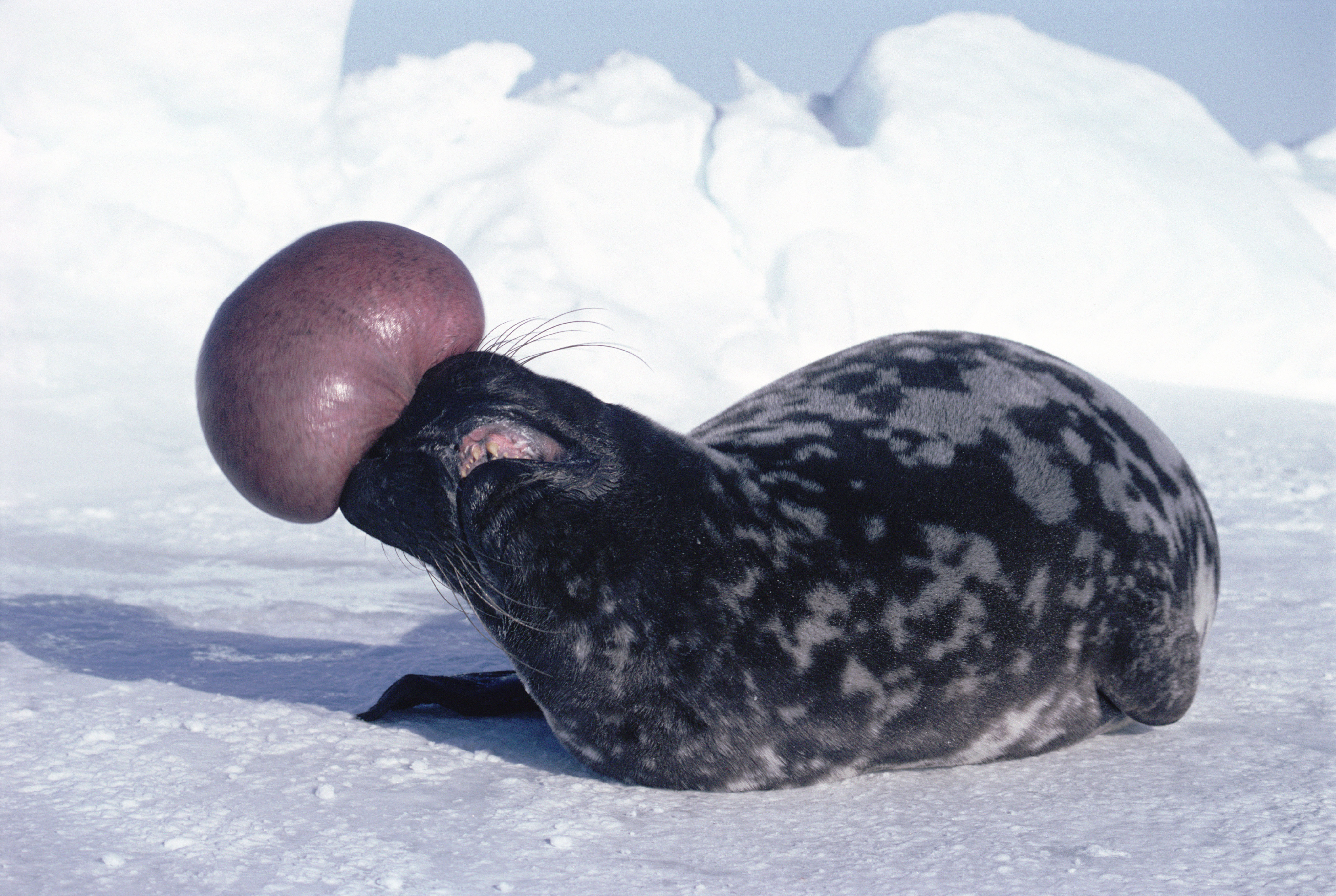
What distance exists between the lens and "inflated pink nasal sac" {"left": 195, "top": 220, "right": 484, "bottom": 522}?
1.77m

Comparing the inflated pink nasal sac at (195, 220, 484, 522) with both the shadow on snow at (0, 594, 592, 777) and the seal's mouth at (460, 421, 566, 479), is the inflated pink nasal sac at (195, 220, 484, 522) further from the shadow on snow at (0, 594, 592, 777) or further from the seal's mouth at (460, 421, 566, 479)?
the shadow on snow at (0, 594, 592, 777)

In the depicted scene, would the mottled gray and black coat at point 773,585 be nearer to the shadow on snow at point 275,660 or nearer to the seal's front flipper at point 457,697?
the shadow on snow at point 275,660

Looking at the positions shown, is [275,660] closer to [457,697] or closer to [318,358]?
[457,697]

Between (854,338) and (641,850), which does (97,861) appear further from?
(854,338)

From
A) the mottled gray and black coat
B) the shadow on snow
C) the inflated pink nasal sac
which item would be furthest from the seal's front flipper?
the inflated pink nasal sac

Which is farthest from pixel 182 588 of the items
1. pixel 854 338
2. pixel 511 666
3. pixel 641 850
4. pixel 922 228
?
pixel 922 228

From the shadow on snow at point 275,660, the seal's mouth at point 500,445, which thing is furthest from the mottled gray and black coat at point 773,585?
the shadow on snow at point 275,660

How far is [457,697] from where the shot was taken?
234 centimetres

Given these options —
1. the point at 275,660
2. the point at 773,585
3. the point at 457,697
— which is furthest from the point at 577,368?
the point at 773,585

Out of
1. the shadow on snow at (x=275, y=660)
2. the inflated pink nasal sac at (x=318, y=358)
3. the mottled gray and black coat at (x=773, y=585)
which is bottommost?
the shadow on snow at (x=275, y=660)

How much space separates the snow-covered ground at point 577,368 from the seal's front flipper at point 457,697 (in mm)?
42

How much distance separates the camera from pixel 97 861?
1563mm

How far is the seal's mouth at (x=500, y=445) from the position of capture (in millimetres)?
1815

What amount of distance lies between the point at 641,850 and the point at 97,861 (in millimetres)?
741
